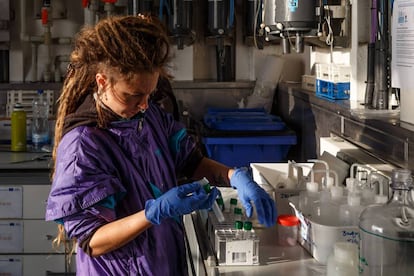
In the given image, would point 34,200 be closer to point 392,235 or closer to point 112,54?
point 112,54

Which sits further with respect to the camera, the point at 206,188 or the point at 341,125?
the point at 341,125

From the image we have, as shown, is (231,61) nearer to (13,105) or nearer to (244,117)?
(244,117)

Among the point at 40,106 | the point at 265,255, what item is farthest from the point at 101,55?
the point at 40,106

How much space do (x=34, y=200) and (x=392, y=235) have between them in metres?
2.44

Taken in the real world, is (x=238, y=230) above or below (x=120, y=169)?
below

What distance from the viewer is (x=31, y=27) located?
13.8ft

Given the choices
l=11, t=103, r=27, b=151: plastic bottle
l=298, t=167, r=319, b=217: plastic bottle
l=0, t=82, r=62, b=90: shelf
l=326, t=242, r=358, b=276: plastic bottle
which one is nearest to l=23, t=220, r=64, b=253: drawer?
l=11, t=103, r=27, b=151: plastic bottle

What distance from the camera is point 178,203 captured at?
144cm

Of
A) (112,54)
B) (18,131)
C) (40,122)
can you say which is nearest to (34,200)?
(18,131)

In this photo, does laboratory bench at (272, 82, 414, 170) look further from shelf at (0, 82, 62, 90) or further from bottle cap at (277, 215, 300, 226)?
shelf at (0, 82, 62, 90)

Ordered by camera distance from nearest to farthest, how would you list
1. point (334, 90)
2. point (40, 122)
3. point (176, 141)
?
point (176, 141)
point (334, 90)
point (40, 122)

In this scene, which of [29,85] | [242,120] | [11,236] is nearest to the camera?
[11,236]

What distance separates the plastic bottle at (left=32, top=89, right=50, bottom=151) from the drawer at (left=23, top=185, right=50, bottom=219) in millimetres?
478

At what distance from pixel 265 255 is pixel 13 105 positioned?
2.87 meters
